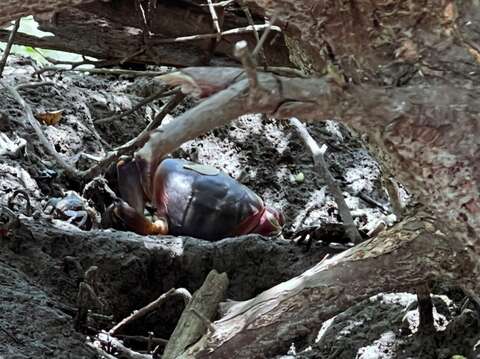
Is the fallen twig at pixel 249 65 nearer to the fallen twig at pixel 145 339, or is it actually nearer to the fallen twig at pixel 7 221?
the fallen twig at pixel 145 339

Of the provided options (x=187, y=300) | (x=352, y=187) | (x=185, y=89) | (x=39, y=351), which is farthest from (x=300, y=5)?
(x=352, y=187)

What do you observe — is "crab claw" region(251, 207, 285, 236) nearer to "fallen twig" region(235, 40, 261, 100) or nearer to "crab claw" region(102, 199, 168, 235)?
"crab claw" region(102, 199, 168, 235)

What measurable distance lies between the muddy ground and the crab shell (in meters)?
0.23

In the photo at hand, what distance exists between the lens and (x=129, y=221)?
252 centimetres

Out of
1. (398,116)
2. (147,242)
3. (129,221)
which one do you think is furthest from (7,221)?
(398,116)

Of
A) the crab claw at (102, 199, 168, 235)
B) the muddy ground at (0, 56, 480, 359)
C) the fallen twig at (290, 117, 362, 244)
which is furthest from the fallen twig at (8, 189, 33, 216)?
the fallen twig at (290, 117, 362, 244)

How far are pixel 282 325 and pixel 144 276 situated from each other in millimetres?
680

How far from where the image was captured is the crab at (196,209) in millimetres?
2514

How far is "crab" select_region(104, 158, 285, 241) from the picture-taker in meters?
2.51

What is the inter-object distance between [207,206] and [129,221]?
0.77ft

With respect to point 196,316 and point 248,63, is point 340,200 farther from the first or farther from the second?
point 248,63

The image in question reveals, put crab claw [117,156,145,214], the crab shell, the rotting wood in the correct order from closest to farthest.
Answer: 1. the rotting wood
2. the crab shell
3. crab claw [117,156,145,214]

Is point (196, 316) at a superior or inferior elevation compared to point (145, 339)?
superior

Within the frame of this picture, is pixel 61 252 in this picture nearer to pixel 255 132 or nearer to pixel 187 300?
pixel 187 300
